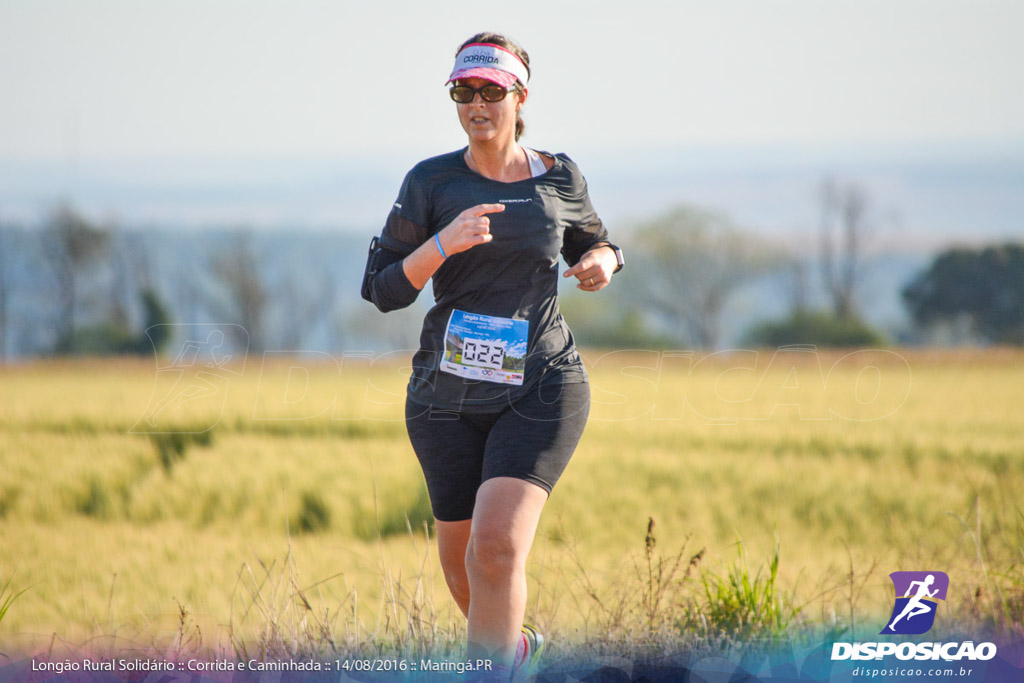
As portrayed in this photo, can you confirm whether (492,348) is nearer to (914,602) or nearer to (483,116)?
(483,116)

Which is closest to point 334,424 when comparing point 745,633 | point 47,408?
point 47,408

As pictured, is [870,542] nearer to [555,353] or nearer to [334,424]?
[555,353]

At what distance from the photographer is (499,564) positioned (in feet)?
10.1

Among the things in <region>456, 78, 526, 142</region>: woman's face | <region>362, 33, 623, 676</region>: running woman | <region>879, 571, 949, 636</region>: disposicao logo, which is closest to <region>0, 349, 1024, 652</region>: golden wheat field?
<region>879, 571, 949, 636</region>: disposicao logo

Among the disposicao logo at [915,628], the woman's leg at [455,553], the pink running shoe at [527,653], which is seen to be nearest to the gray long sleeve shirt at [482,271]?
the woman's leg at [455,553]

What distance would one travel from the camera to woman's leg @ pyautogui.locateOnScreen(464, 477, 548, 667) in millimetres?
3072

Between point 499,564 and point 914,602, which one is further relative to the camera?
point 914,602

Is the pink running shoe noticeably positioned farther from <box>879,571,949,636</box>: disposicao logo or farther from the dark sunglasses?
the dark sunglasses

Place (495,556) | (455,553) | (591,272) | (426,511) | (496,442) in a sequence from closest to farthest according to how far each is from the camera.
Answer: (495,556), (496,442), (591,272), (455,553), (426,511)

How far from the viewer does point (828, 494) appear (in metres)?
8.66

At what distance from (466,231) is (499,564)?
1.06 metres

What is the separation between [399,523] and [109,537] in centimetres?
246

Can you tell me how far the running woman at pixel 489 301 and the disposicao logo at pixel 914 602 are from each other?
1665mm

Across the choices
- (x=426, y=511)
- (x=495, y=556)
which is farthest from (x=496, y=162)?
(x=426, y=511)
